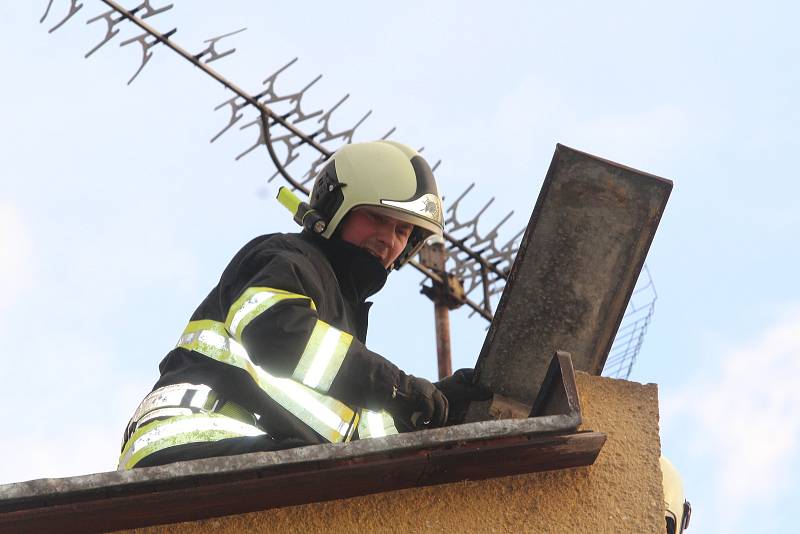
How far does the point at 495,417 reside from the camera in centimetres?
448

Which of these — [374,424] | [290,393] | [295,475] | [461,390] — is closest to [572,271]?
[461,390]

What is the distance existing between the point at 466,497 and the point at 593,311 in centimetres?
126

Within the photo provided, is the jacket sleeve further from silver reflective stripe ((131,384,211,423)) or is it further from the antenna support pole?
the antenna support pole

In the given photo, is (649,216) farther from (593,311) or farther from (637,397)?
(637,397)

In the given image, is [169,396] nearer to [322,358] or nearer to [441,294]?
[322,358]

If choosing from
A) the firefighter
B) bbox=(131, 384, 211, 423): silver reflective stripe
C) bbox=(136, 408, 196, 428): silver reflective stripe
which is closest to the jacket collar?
the firefighter

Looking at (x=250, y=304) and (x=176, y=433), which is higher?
(x=250, y=304)

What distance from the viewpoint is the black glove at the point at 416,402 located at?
3.99 m

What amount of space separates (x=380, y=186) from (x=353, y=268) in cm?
40

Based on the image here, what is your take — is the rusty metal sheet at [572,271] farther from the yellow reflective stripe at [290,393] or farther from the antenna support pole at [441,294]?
the antenna support pole at [441,294]

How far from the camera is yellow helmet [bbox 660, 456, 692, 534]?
421cm

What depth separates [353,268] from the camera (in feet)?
14.9

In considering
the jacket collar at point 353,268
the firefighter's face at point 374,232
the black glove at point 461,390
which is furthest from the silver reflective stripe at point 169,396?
the firefighter's face at point 374,232

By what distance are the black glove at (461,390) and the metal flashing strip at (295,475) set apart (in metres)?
1.03
